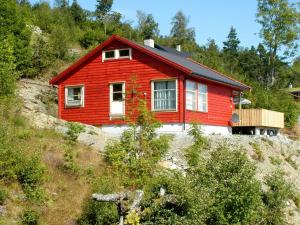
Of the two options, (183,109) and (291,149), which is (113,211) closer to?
(183,109)

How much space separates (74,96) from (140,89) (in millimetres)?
4676

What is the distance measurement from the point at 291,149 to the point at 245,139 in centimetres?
379

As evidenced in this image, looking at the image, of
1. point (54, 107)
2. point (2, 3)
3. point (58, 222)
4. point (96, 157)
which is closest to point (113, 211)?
point (58, 222)

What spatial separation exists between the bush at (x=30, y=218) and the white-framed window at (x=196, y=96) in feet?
48.0

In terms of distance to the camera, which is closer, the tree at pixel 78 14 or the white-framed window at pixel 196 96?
the white-framed window at pixel 196 96

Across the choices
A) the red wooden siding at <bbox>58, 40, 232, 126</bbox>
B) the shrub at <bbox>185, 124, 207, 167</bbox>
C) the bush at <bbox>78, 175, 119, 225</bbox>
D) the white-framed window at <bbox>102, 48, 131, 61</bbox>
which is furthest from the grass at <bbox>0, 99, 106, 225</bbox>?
the white-framed window at <bbox>102, 48, 131, 61</bbox>

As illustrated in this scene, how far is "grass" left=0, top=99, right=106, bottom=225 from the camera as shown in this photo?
13461mm

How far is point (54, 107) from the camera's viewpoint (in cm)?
3366

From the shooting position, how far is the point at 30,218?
41.6 feet

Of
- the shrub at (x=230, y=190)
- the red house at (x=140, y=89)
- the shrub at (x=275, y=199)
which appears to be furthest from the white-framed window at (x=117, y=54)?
the shrub at (x=230, y=190)

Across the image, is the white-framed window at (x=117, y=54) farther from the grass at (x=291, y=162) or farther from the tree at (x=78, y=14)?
the tree at (x=78, y=14)

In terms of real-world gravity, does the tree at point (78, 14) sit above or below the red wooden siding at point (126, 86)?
above

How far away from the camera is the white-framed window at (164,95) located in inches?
1030

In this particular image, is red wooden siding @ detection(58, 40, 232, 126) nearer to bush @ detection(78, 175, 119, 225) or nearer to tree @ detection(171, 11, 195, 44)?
bush @ detection(78, 175, 119, 225)
